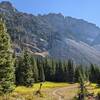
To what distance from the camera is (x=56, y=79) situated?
179875 mm

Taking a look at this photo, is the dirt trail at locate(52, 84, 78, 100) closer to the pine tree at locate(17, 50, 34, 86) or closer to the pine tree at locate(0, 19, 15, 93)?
the pine tree at locate(17, 50, 34, 86)

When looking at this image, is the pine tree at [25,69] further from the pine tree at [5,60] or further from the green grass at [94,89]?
the pine tree at [5,60]

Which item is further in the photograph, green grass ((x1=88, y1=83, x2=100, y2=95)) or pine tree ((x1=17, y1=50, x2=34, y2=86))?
pine tree ((x1=17, y1=50, x2=34, y2=86))

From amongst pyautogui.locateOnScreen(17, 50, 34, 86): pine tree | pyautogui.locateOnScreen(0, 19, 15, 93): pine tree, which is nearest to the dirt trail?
pyautogui.locateOnScreen(17, 50, 34, 86): pine tree

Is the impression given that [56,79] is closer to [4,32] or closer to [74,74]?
[74,74]

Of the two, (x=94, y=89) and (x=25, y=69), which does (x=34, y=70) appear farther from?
(x=94, y=89)

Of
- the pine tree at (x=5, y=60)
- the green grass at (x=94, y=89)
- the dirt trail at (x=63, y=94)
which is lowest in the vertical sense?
the dirt trail at (x=63, y=94)

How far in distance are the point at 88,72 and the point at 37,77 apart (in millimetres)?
41354

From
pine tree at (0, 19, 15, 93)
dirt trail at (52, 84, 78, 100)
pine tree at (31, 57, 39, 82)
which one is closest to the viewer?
pine tree at (0, 19, 15, 93)

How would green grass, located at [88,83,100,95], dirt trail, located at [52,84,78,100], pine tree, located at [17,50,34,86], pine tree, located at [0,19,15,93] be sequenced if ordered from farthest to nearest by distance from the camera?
pine tree, located at [17,50,34,86]
green grass, located at [88,83,100,95]
dirt trail, located at [52,84,78,100]
pine tree, located at [0,19,15,93]

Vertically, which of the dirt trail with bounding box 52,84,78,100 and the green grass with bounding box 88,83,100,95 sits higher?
the green grass with bounding box 88,83,100,95

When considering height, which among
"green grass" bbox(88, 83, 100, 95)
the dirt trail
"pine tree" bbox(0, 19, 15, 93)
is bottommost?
the dirt trail

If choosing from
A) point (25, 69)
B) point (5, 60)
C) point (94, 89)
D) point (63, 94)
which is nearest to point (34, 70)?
point (25, 69)

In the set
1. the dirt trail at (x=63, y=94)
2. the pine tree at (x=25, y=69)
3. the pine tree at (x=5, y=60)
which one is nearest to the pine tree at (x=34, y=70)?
the pine tree at (x=25, y=69)
